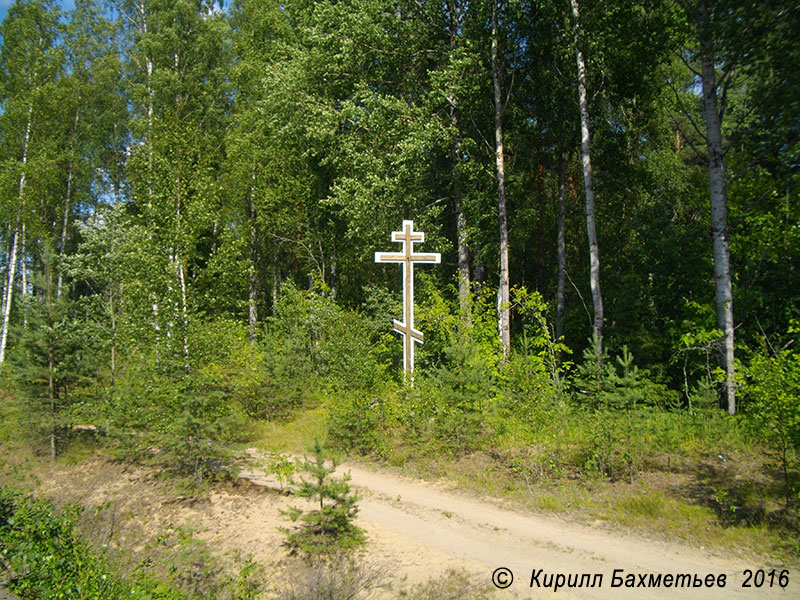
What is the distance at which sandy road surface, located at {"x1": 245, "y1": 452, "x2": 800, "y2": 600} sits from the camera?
506cm

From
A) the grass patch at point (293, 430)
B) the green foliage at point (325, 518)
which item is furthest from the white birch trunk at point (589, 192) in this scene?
the green foliage at point (325, 518)

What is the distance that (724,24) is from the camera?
8914 mm

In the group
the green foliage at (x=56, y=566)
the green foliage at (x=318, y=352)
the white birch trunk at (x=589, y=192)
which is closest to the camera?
the green foliage at (x=56, y=566)

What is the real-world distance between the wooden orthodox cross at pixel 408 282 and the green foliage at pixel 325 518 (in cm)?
539

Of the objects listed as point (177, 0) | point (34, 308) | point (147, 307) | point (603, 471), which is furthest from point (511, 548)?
point (177, 0)

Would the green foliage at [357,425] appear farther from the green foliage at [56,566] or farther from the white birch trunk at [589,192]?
the white birch trunk at [589,192]

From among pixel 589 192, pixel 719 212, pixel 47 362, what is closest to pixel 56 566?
pixel 47 362

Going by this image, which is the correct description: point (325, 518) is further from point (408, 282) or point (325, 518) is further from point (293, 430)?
point (408, 282)

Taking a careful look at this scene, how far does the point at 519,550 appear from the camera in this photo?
5969mm

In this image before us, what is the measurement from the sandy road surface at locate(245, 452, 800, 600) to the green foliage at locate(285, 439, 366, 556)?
1.18ft

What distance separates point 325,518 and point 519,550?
2217 millimetres

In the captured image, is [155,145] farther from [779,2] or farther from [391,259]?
[779,2]

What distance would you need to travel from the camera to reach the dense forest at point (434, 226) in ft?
29.4

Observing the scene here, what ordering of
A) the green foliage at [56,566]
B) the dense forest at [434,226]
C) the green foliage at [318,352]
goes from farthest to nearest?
the green foliage at [318,352] → the dense forest at [434,226] → the green foliage at [56,566]
